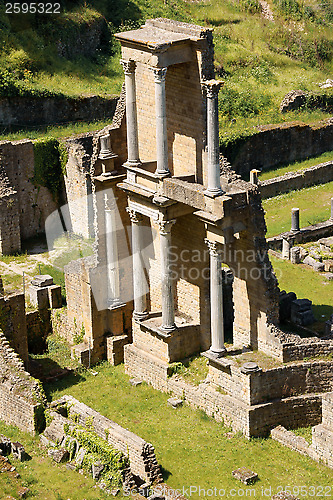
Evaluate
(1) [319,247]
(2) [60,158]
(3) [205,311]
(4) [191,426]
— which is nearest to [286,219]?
(1) [319,247]

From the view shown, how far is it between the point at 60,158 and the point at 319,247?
961 cm

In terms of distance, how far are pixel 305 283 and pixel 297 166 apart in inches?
472

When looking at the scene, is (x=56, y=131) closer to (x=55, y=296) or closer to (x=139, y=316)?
(x=55, y=296)

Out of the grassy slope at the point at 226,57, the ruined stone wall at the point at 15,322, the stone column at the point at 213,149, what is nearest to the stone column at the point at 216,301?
the stone column at the point at 213,149

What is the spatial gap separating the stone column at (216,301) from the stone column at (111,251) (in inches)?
159

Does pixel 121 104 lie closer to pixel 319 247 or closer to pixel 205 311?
pixel 205 311

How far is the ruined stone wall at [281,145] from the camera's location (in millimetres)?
45812

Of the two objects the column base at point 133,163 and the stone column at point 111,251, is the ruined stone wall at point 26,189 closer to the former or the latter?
the stone column at point 111,251

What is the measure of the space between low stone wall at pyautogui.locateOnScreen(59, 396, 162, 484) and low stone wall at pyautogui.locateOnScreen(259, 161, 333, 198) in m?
18.6

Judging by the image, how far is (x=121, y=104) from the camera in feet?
99.7

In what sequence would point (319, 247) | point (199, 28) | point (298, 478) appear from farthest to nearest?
1. point (319, 247)
2. point (199, 28)
3. point (298, 478)

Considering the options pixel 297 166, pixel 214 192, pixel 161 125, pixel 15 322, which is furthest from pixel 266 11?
pixel 214 192

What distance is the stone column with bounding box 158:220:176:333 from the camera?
94.3 feet

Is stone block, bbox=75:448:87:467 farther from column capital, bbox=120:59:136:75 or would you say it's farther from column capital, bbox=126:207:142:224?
column capital, bbox=120:59:136:75
